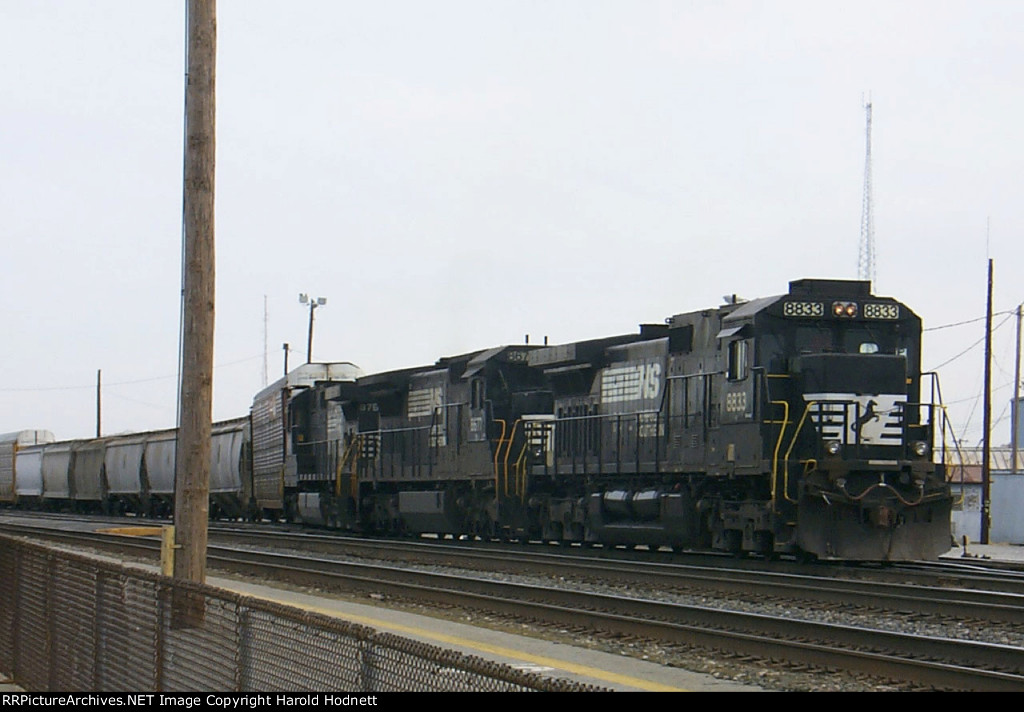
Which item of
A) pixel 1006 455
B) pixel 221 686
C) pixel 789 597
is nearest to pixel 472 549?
pixel 789 597

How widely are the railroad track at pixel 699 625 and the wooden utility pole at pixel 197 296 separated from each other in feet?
12.4

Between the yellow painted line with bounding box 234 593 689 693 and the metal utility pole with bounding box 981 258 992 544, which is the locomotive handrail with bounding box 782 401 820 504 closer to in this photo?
→ the yellow painted line with bounding box 234 593 689 693

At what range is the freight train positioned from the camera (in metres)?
17.9

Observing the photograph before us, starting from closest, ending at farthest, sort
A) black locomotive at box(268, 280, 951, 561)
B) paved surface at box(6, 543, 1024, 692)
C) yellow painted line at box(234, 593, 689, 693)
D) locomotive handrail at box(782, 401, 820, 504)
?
yellow painted line at box(234, 593, 689, 693) → paved surface at box(6, 543, 1024, 692) → locomotive handrail at box(782, 401, 820, 504) → black locomotive at box(268, 280, 951, 561)

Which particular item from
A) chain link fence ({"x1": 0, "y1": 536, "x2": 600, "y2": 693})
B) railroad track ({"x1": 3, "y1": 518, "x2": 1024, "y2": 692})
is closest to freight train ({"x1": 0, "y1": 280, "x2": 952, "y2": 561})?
railroad track ({"x1": 3, "y1": 518, "x2": 1024, "y2": 692})

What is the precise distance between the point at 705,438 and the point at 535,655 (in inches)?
370

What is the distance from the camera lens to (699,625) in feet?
41.0

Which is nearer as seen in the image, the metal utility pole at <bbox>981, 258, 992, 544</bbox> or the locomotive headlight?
the locomotive headlight

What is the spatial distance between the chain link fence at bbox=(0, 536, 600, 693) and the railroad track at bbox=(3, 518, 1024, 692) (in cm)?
481

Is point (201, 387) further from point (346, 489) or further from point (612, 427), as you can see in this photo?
point (346, 489)

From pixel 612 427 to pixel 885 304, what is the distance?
18.4 feet

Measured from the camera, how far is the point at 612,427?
74.3 feet

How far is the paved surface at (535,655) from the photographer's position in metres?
9.30

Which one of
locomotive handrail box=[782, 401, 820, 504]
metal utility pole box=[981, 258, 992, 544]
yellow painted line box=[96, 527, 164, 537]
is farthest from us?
metal utility pole box=[981, 258, 992, 544]
